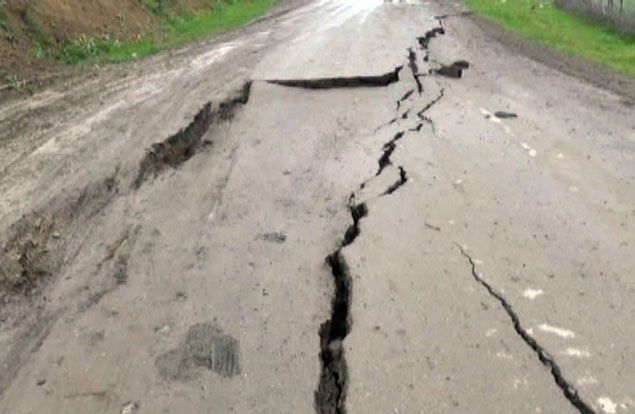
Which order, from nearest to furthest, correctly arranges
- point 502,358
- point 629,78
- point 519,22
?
point 502,358 → point 629,78 → point 519,22

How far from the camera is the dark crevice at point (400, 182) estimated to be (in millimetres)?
5578

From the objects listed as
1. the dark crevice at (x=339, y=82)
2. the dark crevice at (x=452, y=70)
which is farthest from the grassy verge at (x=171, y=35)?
the dark crevice at (x=452, y=70)

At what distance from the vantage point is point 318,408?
10.3 feet

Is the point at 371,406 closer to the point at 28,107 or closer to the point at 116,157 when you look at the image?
the point at 116,157

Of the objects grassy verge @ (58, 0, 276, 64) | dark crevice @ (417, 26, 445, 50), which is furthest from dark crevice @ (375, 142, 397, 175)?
grassy verge @ (58, 0, 276, 64)

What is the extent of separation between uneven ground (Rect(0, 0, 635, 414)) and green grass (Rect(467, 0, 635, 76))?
3.71 metres

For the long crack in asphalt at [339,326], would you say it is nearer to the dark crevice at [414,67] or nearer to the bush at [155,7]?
the dark crevice at [414,67]

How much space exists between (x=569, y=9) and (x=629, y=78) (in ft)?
28.6

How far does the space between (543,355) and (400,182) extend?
2.42 metres

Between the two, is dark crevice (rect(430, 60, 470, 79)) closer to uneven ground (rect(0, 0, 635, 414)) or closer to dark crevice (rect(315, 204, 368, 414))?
uneven ground (rect(0, 0, 635, 414))

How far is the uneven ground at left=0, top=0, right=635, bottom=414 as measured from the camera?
3.35 m

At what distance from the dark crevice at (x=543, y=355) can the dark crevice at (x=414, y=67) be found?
4678 millimetres

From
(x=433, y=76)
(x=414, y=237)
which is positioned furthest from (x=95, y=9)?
(x=414, y=237)

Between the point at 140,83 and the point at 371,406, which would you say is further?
the point at 140,83
